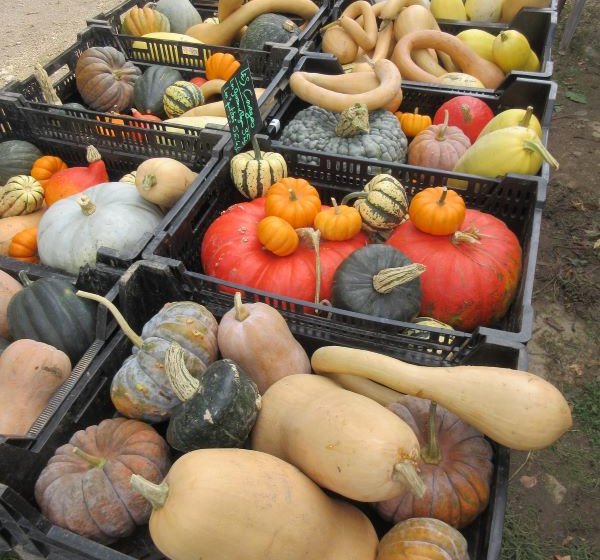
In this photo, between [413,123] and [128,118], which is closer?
[128,118]

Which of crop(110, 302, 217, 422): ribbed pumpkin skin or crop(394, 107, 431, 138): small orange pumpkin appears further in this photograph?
crop(394, 107, 431, 138): small orange pumpkin

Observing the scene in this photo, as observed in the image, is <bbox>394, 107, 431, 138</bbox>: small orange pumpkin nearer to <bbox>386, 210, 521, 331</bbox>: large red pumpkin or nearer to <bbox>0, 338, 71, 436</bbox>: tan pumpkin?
<bbox>386, 210, 521, 331</bbox>: large red pumpkin

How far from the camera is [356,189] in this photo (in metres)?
2.42

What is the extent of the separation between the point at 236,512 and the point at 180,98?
2579 mm

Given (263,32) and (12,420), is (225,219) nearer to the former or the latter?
(12,420)

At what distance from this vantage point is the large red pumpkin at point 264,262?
1.99 m

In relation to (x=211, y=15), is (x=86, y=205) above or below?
below

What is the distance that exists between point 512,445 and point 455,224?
3.10ft

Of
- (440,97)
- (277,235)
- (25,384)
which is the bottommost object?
(25,384)

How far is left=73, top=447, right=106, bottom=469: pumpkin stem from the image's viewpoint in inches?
55.5

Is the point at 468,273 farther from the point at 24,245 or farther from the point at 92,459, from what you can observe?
the point at 24,245

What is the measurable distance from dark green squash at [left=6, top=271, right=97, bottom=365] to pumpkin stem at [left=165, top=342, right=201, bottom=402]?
2.12ft

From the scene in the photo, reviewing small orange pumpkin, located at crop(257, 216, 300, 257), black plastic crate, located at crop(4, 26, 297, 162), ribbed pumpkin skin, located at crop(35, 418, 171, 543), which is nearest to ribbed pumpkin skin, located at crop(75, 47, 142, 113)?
black plastic crate, located at crop(4, 26, 297, 162)

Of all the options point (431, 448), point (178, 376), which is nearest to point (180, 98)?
point (178, 376)
